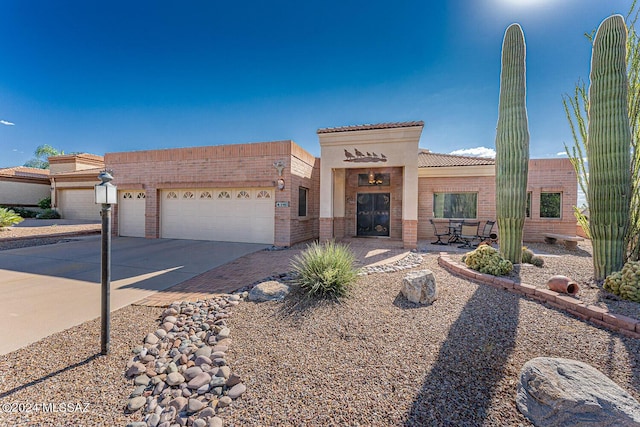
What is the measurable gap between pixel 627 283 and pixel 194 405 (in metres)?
6.14

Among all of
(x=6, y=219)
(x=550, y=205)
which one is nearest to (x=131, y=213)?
(x=6, y=219)

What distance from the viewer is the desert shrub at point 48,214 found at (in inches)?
716

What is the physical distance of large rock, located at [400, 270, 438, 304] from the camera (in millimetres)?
3988

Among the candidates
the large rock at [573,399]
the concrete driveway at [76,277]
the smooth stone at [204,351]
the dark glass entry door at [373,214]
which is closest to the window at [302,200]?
the concrete driveway at [76,277]

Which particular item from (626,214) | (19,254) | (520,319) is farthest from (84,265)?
(626,214)

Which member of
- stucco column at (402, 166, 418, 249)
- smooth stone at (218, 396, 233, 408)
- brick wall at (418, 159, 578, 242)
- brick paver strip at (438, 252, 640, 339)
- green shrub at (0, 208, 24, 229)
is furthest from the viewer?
green shrub at (0, 208, 24, 229)

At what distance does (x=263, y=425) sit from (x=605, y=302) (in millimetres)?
5008

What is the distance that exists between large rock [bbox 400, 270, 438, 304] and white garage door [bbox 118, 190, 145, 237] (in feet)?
42.0

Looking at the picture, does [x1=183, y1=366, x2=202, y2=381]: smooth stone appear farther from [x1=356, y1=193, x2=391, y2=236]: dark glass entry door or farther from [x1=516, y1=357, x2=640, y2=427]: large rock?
[x1=356, y1=193, x2=391, y2=236]: dark glass entry door

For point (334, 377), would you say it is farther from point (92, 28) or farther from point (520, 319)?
point (92, 28)

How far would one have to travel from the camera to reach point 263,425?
6.37 ft

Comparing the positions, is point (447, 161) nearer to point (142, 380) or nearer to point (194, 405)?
point (194, 405)

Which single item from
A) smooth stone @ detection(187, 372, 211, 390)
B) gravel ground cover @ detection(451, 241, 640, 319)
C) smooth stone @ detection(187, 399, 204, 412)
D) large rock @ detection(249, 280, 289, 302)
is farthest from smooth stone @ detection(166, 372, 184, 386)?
gravel ground cover @ detection(451, 241, 640, 319)

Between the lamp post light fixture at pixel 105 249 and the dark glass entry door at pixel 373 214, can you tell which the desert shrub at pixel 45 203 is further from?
the lamp post light fixture at pixel 105 249
